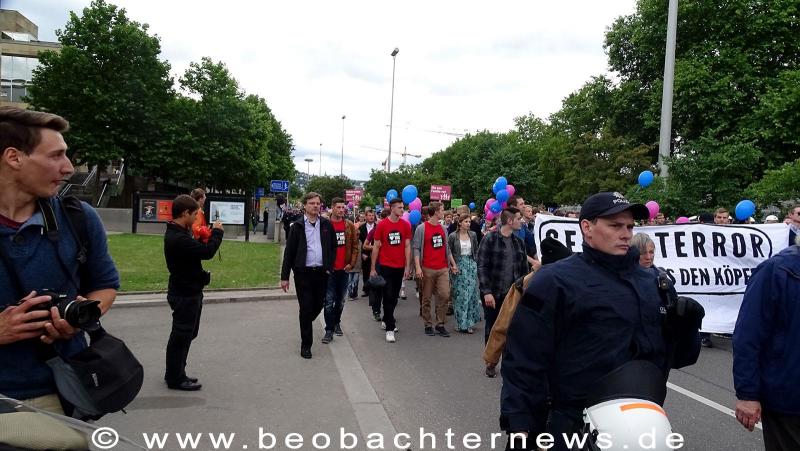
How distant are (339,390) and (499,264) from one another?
2571mm

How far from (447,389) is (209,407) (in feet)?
7.64

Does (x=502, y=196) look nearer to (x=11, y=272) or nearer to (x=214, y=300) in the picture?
(x=214, y=300)

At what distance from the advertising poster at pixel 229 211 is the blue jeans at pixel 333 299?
18327 mm

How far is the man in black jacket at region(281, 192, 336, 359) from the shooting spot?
6.89m

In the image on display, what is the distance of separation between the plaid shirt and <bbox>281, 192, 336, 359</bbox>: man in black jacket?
6.36 feet

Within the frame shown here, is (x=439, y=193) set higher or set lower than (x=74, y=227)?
higher

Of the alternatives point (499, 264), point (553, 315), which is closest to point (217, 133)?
point (499, 264)

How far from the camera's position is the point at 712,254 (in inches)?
305

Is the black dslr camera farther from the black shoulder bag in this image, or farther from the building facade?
the building facade

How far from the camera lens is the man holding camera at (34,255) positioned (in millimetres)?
1981

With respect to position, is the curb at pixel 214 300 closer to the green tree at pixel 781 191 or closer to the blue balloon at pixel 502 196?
the blue balloon at pixel 502 196

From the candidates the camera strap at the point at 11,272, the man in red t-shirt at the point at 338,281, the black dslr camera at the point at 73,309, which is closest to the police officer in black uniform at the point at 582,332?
the black dslr camera at the point at 73,309

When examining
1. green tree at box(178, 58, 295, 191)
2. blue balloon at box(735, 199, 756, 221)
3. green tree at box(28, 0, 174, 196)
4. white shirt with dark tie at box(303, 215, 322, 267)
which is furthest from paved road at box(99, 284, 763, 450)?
green tree at box(178, 58, 295, 191)

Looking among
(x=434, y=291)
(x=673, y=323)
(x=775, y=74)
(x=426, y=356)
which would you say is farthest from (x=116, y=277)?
(x=775, y=74)
